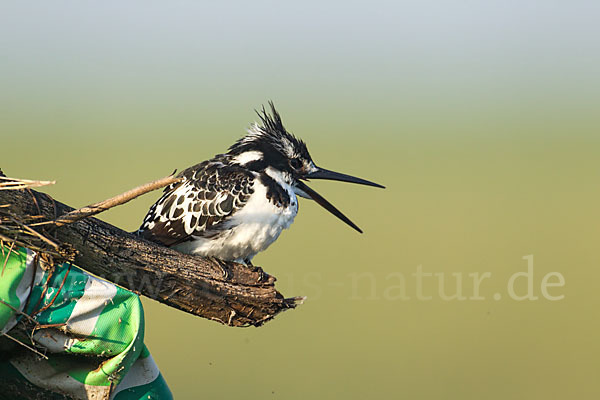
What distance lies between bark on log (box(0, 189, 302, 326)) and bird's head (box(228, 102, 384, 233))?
715 millimetres

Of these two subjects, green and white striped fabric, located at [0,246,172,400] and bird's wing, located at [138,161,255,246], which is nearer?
green and white striped fabric, located at [0,246,172,400]

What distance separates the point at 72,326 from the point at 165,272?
2.11 feet

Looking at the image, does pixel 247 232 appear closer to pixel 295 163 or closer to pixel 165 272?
pixel 295 163

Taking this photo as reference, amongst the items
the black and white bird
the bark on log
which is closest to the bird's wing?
the black and white bird

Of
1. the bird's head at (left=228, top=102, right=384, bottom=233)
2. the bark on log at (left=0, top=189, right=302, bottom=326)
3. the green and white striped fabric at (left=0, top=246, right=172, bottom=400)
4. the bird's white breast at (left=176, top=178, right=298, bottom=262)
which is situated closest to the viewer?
the green and white striped fabric at (left=0, top=246, right=172, bottom=400)

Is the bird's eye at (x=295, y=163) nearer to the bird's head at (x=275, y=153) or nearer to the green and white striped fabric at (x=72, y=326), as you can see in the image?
the bird's head at (x=275, y=153)

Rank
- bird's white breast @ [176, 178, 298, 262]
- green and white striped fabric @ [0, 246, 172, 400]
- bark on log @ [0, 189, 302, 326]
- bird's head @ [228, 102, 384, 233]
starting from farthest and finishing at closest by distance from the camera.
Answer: bird's head @ [228, 102, 384, 233] → bird's white breast @ [176, 178, 298, 262] → bark on log @ [0, 189, 302, 326] → green and white striped fabric @ [0, 246, 172, 400]

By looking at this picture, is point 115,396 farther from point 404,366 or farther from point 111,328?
point 404,366

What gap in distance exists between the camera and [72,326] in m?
2.37

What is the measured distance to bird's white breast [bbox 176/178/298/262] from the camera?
3.64 metres

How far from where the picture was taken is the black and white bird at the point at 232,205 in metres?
3.66

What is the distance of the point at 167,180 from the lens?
234 cm

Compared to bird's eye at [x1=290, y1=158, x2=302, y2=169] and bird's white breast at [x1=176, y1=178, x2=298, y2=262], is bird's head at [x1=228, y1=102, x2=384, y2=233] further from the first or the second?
bird's white breast at [x1=176, y1=178, x2=298, y2=262]

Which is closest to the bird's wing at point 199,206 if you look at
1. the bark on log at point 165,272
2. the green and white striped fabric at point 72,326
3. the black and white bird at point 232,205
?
the black and white bird at point 232,205
